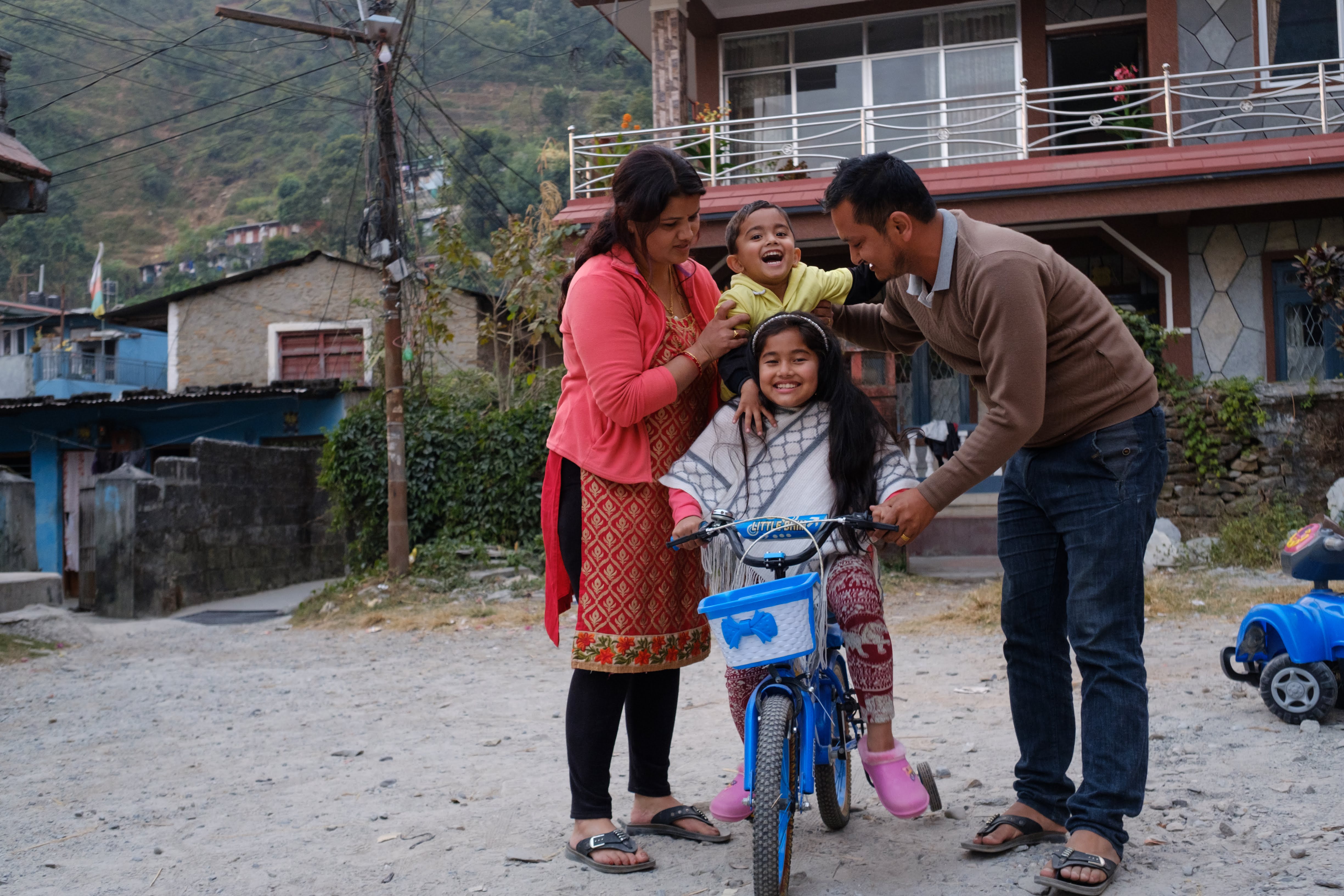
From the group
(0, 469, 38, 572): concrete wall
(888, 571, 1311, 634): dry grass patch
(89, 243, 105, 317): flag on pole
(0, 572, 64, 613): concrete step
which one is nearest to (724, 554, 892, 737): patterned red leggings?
(888, 571, 1311, 634): dry grass patch

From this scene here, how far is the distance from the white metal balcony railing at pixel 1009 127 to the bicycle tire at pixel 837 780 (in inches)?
320

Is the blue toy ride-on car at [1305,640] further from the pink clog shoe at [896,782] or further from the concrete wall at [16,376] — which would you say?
the concrete wall at [16,376]

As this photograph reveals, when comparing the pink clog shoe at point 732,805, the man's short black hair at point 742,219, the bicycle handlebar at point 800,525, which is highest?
the man's short black hair at point 742,219

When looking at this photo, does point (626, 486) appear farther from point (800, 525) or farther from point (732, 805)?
point (732, 805)

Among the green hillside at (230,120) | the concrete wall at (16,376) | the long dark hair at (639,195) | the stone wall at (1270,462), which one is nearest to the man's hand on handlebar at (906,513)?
the long dark hair at (639,195)

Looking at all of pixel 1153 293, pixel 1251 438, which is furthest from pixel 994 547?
pixel 1153 293

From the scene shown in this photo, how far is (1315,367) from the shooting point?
36.8ft

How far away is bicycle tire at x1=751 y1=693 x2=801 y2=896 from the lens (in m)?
2.34

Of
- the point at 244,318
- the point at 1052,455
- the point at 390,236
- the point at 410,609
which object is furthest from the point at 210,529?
the point at 1052,455

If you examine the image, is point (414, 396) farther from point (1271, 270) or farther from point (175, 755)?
point (1271, 270)

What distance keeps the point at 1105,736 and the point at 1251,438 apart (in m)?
7.82

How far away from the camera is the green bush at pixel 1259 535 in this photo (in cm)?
826

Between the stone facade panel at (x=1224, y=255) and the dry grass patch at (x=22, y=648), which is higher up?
the stone facade panel at (x=1224, y=255)

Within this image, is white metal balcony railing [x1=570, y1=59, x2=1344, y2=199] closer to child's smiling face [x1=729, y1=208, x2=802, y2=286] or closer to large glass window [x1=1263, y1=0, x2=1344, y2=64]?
large glass window [x1=1263, y1=0, x2=1344, y2=64]
